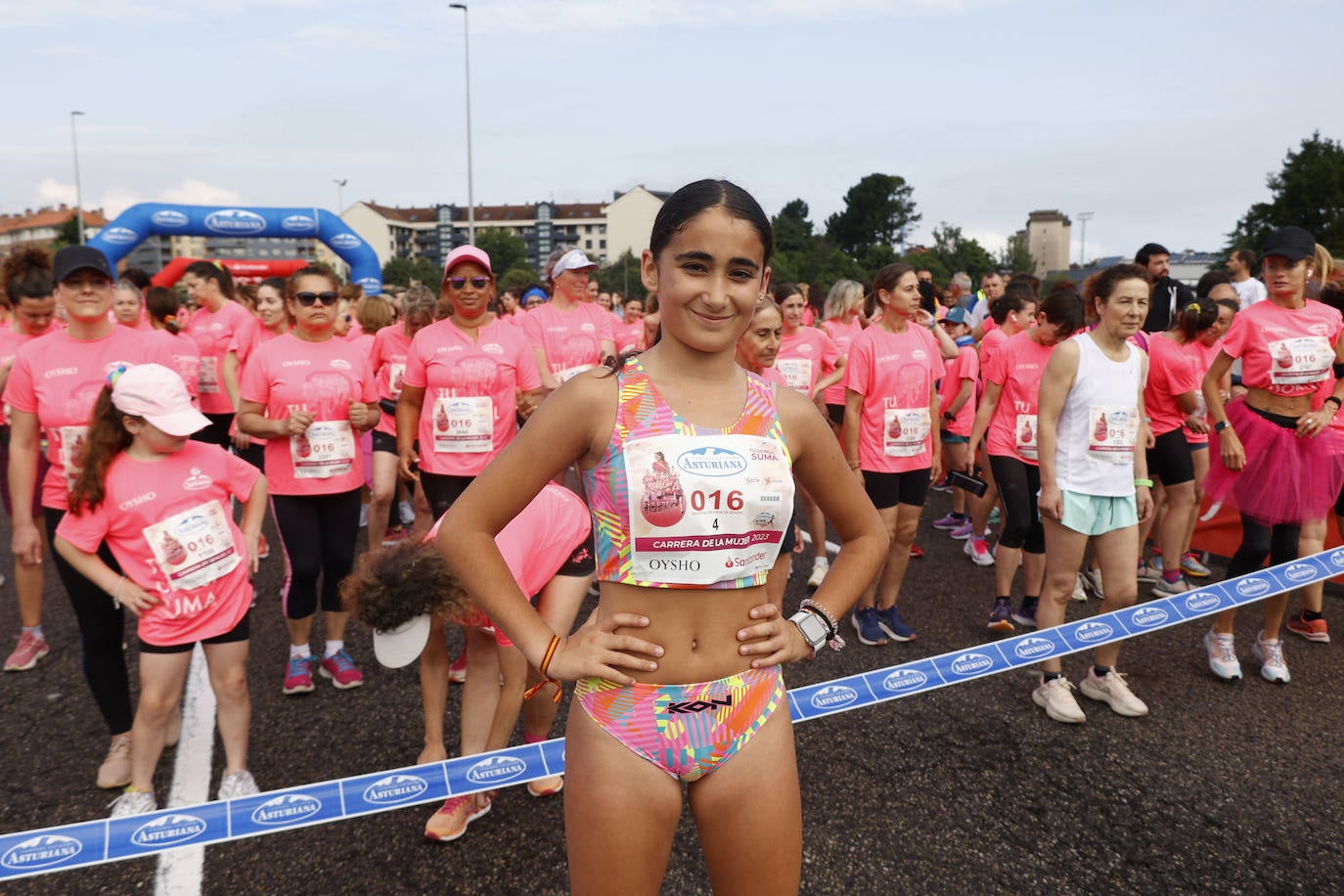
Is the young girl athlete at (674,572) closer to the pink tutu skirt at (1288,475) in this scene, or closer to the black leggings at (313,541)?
the black leggings at (313,541)

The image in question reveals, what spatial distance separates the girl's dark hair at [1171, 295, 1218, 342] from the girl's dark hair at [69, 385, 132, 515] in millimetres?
6185

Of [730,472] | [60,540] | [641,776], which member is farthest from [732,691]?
[60,540]

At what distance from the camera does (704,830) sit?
1814 mm

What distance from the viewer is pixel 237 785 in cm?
347

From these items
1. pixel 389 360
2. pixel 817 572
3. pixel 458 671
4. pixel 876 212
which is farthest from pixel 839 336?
pixel 876 212

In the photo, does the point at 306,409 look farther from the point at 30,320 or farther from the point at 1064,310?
the point at 1064,310

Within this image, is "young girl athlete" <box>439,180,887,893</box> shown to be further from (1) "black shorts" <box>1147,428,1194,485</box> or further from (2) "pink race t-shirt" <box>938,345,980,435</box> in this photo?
(2) "pink race t-shirt" <box>938,345,980,435</box>

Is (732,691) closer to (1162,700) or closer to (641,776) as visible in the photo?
(641,776)

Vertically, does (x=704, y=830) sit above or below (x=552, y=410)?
below

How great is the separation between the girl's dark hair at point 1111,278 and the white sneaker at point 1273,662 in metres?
2.17

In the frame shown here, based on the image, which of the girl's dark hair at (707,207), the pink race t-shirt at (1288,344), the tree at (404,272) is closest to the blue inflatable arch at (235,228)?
the pink race t-shirt at (1288,344)

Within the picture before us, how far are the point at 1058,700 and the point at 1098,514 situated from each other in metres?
0.93

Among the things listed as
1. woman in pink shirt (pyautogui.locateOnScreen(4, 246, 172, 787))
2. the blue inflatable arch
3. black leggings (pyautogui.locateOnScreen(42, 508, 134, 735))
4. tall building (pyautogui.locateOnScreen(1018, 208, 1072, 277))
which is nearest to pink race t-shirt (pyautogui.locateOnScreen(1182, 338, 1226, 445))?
woman in pink shirt (pyautogui.locateOnScreen(4, 246, 172, 787))

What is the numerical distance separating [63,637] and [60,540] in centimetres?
274
